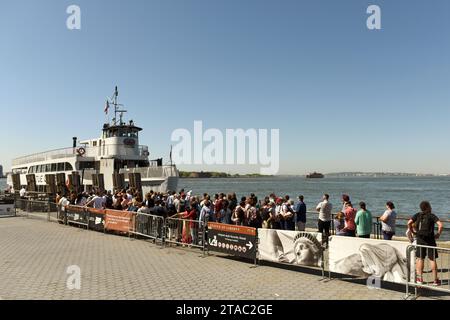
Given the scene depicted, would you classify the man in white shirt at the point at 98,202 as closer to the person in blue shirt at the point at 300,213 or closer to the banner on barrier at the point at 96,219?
the banner on barrier at the point at 96,219

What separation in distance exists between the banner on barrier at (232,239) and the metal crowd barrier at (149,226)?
229 centimetres

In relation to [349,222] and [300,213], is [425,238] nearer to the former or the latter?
[349,222]

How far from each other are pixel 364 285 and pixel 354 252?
681 millimetres

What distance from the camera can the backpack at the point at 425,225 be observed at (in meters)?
7.03

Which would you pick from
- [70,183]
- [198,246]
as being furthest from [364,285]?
[70,183]

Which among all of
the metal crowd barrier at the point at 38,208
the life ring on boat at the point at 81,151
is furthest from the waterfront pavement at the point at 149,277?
the life ring on boat at the point at 81,151


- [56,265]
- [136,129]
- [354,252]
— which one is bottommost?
[56,265]

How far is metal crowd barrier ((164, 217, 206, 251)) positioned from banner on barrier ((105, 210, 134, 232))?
73.5 inches

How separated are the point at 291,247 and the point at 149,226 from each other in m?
5.71

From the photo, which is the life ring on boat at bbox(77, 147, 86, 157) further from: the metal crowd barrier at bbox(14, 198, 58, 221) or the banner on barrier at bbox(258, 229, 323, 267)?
the banner on barrier at bbox(258, 229, 323, 267)

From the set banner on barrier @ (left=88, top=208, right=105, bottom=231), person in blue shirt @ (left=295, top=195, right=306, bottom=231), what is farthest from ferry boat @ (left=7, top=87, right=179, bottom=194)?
person in blue shirt @ (left=295, top=195, right=306, bottom=231)

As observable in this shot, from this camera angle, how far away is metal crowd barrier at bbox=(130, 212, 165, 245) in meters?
11.9
